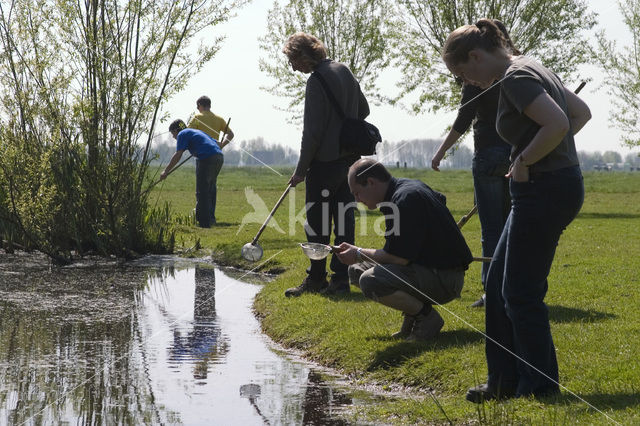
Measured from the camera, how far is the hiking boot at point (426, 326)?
598 centimetres

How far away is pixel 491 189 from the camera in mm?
7090

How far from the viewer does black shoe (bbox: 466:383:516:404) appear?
469cm

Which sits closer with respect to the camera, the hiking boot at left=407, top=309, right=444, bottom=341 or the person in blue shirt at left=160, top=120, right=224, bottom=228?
the hiking boot at left=407, top=309, right=444, bottom=341

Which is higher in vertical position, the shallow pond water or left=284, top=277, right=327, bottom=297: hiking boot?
left=284, top=277, right=327, bottom=297: hiking boot

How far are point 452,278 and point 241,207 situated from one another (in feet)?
59.9

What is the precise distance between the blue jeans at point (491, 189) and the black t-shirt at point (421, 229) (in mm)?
1066

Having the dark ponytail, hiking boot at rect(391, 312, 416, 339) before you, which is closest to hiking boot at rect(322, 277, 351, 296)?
hiking boot at rect(391, 312, 416, 339)

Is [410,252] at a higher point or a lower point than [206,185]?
lower

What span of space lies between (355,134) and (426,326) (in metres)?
2.40

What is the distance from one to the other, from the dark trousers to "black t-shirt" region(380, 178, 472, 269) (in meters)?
2.07

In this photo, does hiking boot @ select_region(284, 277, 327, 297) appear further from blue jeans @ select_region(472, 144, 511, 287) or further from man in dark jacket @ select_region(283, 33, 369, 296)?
blue jeans @ select_region(472, 144, 511, 287)

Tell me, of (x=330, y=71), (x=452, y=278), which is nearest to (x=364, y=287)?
(x=452, y=278)

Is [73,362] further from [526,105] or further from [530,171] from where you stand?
[526,105]

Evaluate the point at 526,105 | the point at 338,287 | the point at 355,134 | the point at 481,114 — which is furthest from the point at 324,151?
the point at 526,105
